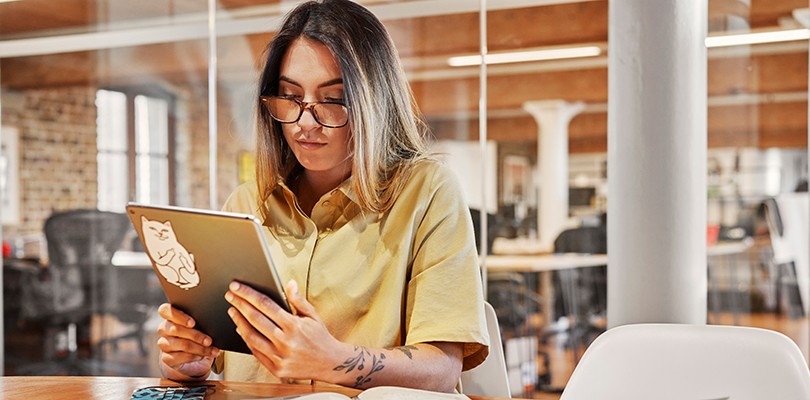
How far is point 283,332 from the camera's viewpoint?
4.16ft

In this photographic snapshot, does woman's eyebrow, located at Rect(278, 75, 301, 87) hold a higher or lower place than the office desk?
higher

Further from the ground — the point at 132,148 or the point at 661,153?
the point at 132,148

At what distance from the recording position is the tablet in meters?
1.19


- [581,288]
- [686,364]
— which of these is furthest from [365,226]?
[581,288]

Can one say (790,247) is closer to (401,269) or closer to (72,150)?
(401,269)

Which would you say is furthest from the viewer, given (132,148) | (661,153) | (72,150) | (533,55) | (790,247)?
(72,150)

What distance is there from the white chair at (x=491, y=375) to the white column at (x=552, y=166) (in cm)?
276

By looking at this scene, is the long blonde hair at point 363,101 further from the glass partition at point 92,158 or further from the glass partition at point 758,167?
the glass partition at point 92,158

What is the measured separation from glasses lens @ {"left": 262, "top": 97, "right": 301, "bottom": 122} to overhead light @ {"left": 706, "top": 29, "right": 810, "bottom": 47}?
313cm

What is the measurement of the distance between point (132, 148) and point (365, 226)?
397 cm

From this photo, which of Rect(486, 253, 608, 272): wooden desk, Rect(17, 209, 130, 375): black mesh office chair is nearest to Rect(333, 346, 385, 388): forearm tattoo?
Rect(486, 253, 608, 272): wooden desk

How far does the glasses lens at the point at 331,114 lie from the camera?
1566mm

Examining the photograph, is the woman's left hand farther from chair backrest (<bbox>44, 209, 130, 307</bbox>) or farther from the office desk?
chair backrest (<bbox>44, 209, 130, 307</bbox>)

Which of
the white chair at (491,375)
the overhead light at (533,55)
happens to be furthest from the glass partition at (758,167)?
the white chair at (491,375)
